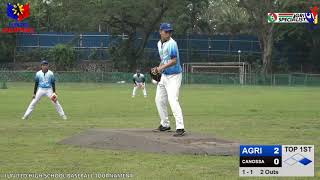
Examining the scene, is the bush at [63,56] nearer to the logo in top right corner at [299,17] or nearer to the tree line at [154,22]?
the tree line at [154,22]

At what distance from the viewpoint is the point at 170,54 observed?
44.1 ft

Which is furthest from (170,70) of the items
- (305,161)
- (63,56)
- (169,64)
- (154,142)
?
(63,56)

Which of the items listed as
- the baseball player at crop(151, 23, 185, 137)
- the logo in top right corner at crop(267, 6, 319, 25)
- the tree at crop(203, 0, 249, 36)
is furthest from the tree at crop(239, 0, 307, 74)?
the baseball player at crop(151, 23, 185, 137)

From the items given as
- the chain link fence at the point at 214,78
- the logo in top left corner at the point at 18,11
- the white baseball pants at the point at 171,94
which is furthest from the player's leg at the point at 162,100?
the logo in top left corner at the point at 18,11

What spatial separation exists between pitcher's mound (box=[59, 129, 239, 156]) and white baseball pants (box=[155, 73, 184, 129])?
1.40 feet

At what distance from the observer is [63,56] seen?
255 feet

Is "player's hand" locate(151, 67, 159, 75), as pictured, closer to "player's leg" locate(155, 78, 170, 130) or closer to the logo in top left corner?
"player's leg" locate(155, 78, 170, 130)

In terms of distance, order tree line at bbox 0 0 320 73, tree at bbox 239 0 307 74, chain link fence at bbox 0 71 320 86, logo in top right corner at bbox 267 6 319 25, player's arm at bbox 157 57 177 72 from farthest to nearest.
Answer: tree line at bbox 0 0 320 73
logo in top right corner at bbox 267 6 319 25
tree at bbox 239 0 307 74
chain link fence at bbox 0 71 320 86
player's arm at bbox 157 57 177 72

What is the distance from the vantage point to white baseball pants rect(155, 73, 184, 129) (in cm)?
1349
